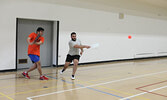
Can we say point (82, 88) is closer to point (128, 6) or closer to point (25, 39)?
point (25, 39)

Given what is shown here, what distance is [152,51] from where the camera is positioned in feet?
39.3

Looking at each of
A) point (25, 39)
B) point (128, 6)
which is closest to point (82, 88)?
point (25, 39)

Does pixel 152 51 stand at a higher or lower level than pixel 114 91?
higher

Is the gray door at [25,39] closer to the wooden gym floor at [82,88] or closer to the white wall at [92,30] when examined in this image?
the white wall at [92,30]

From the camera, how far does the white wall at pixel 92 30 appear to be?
21.3ft

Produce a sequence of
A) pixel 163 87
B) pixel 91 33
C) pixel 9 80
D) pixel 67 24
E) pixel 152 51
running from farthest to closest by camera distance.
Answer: pixel 152 51 < pixel 91 33 < pixel 67 24 < pixel 9 80 < pixel 163 87

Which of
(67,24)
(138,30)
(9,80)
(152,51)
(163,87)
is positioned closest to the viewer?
(163,87)

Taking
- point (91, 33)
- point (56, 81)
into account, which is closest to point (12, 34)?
point (56, 81)

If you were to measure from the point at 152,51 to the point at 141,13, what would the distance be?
8.31 feet

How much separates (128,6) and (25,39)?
5689 millimetres

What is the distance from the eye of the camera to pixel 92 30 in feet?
28.9

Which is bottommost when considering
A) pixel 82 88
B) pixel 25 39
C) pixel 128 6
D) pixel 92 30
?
pixel 82 88

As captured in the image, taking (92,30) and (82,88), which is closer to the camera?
(82,88)

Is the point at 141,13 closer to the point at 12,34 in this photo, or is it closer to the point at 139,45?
the point at 139,45
